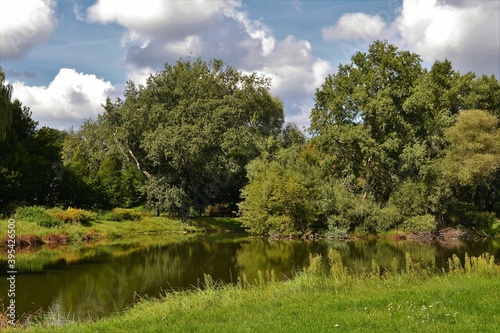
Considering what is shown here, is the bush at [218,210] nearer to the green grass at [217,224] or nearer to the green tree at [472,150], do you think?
the green grass at [217,224]

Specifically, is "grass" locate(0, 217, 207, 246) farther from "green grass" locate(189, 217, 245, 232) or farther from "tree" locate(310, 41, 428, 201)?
"tree" locate(310, 41, 428, 201)

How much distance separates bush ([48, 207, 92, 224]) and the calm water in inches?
177

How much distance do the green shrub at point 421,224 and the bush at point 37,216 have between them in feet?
99.3

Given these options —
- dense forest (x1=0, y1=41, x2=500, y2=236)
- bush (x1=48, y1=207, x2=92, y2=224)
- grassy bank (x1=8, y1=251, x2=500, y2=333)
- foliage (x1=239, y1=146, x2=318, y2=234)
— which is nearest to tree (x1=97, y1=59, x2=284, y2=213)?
dense forest (x1=0, y1=41, x2=500, y2=236)

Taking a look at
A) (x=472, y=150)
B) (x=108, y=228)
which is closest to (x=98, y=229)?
(x=108, y=228)

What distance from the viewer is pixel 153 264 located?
2644 cm

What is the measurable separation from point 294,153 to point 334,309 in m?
34.7

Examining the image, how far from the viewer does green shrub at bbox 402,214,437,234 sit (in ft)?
133

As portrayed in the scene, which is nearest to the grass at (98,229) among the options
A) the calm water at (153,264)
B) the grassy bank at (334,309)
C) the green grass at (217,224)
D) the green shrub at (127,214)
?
the green shrub at (127,214)

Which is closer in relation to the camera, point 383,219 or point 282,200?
point 282,200

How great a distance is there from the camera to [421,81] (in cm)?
4756

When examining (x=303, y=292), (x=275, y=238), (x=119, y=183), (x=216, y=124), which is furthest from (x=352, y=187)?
(x=303, y=292)

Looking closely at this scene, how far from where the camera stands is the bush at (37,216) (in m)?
35.3

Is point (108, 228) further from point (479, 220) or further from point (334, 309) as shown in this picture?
point (479, 220)
